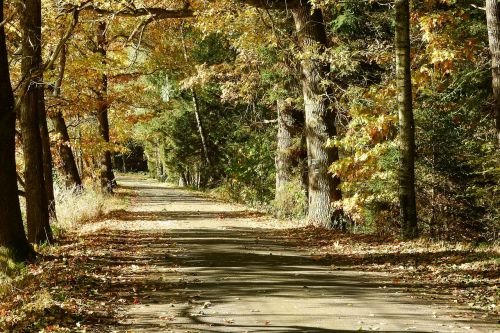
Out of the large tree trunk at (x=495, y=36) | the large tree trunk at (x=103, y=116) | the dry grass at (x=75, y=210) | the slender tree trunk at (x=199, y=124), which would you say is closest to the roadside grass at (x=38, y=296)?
the dry grass at (x=75, y=210)

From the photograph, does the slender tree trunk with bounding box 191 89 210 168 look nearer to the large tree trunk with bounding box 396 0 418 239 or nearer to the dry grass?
the dry grass

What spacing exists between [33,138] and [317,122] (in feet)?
23.0

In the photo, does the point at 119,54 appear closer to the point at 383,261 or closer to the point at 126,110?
the point at 126,110

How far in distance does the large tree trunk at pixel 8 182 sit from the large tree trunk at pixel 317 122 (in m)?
7.28

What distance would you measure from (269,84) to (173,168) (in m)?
25.9

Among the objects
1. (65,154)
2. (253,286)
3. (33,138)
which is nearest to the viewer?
(253,286)

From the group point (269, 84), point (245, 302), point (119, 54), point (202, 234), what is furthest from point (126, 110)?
point (245, 302)

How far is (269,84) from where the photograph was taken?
21.7 meters

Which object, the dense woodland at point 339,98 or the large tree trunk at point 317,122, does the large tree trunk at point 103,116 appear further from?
the large tree trunk at point 317,122

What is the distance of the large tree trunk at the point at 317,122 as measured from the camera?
14.9 metres

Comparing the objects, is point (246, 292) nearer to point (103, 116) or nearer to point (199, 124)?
point (103, 116)

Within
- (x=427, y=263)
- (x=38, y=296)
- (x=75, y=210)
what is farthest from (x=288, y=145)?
(x=38, y=296)

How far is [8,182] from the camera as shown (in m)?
9.95

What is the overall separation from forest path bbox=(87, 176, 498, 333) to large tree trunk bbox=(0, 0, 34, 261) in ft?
5.05
